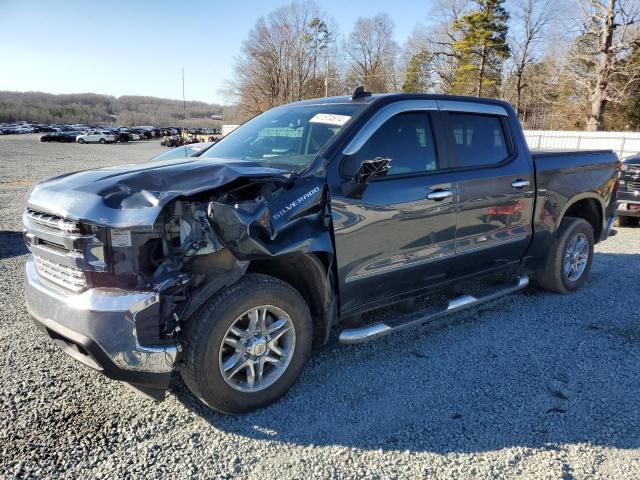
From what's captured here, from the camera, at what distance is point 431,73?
182ft

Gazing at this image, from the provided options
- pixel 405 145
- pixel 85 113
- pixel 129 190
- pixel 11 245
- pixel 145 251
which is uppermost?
pixel 85 113

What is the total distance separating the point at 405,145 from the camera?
12.0 feet

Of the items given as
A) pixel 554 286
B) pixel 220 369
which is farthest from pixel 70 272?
pixel 554 286

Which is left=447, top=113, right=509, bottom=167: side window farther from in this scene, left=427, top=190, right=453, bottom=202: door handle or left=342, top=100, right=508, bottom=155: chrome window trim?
left=427, top=190, right=453, bottom=202: door handle

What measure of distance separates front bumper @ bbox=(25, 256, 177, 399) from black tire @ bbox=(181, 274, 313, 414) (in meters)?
0.14

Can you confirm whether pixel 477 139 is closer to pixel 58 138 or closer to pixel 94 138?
pixel 94 138

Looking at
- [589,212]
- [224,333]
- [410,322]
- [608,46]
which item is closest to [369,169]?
[410,322]

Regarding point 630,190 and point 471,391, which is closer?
point 471,391

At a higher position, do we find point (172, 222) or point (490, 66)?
point (490, 66)

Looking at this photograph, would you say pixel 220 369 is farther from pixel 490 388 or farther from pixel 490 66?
pixel 490 66

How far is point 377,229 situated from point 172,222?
140cm

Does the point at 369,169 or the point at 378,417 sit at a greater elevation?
the point at 369,169

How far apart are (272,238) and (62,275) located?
1230 mm

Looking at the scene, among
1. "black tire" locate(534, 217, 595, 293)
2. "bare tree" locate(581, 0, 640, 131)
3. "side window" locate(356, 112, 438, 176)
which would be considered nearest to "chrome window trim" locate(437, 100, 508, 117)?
"side window" locate(356, 112, 438, 176)
